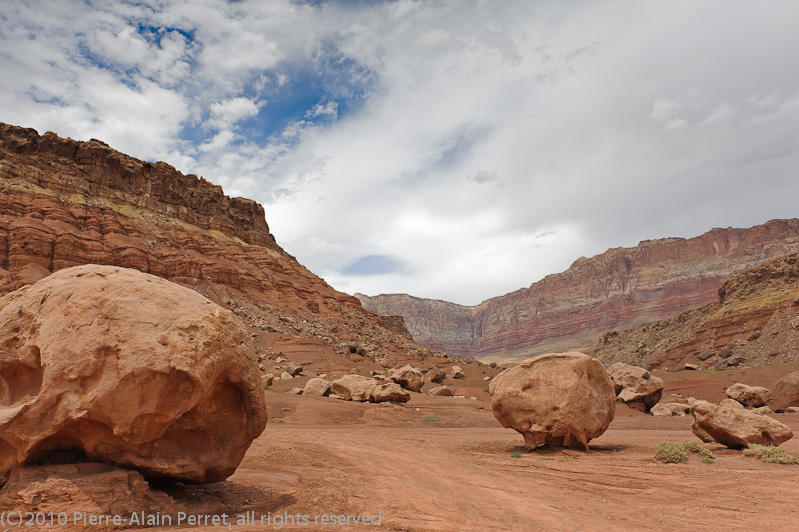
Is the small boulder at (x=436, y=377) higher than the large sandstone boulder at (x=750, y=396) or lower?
higher

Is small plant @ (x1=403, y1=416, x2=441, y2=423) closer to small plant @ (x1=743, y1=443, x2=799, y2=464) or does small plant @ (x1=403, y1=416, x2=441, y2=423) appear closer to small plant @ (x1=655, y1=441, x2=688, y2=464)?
small plant @ (x1=655, y1=441, x2=688, y2=464)

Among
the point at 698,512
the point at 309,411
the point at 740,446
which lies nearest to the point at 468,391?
the point at 309,411

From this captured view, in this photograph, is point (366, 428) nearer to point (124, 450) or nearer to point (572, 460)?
point (572, 460)

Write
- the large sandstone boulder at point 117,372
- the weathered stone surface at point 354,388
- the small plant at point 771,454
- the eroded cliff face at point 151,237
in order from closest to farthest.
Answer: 1. the large sandstone boulder at point 117,372
2. the small plant at point 771,454
3. the weathered stone surface at point 354,388
4. the eroded cliff face at point 151,237

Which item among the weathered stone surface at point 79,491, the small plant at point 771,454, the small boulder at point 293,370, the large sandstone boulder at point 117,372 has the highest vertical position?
the large sandstone boulder at point 117,372

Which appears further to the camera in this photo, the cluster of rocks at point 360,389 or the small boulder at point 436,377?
the small boulder at point 436,377

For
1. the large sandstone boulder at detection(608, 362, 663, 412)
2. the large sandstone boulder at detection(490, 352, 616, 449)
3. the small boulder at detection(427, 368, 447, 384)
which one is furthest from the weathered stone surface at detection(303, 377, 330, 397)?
the large sandstone boulder at detection(608, 362, 663, 412)

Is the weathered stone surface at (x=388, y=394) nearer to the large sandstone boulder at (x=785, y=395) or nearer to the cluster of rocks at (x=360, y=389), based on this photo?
the cluster of rocks at (x=360, y=389)

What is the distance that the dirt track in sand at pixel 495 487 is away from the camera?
6062mm

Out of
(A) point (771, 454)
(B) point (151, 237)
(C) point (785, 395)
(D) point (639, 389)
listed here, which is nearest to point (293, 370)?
(D) point (639, 389)

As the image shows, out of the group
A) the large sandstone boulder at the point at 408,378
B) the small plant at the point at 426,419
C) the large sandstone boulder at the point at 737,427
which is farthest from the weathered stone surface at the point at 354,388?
the large sandstone boulder at the point at 737,427

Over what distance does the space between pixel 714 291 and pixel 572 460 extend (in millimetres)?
192957

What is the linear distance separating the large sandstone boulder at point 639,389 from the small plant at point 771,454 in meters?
15.5

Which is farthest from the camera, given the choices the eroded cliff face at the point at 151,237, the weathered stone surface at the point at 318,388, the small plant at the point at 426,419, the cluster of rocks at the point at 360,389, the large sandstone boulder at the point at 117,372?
the eroded cliff face at the point at 151,237
